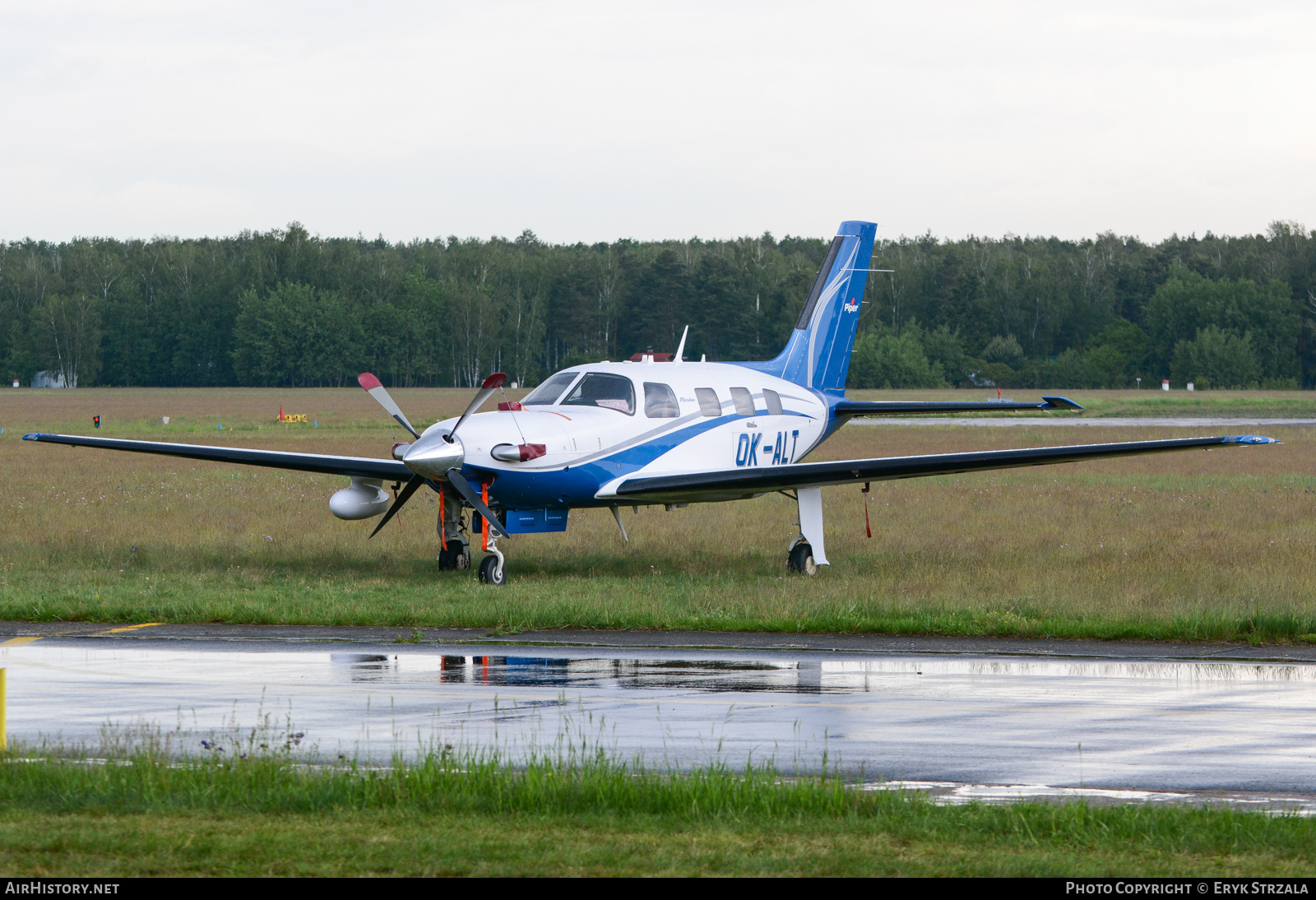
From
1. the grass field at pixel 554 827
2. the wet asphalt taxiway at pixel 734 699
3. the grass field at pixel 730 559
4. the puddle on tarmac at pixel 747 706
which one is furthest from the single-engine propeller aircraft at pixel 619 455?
the grass field at pixel 554 827

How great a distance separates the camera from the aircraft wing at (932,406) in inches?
818

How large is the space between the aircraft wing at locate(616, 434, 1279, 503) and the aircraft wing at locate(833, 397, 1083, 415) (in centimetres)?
75

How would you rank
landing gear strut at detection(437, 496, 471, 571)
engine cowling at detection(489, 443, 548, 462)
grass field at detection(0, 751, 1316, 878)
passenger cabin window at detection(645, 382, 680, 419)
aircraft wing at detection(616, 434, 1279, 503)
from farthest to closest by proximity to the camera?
passenger cabin window at detection(645, 382, 680, 419)
landing gear strut at detection(437, 496, 471, 571)
aircraft wing at detection(616, 434, 1279, 503)
engine cowling at detection(489, 443, 548, 462)
grass field at detection(0, 751, 1316, 878)

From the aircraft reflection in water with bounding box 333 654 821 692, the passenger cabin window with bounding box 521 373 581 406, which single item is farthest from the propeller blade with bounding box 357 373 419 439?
the aircraft reflection in water with bounding box 333 654 821 692

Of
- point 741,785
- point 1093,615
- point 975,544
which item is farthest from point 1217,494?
point 741,785

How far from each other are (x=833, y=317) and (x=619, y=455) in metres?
6.74

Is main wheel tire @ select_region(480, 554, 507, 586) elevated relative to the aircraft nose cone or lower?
lower

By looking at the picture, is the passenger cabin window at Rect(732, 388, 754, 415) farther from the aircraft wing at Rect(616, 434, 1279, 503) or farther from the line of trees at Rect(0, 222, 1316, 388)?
the line of trees at Rect(0, 222, 1316, 388)

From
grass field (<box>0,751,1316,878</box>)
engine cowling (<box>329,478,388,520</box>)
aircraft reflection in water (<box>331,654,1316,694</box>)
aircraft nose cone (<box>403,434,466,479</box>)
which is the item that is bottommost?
aircraft reflection in water (<box>331,654,1316,694</box>)

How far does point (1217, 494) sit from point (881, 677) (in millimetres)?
23077

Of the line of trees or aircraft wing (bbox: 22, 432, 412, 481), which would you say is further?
the line of trees

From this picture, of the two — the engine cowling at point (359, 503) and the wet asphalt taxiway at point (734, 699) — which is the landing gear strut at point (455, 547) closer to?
the engine cowling at point (359, 503)

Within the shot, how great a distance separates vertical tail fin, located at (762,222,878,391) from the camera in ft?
82.7

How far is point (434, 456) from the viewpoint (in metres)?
18.7
